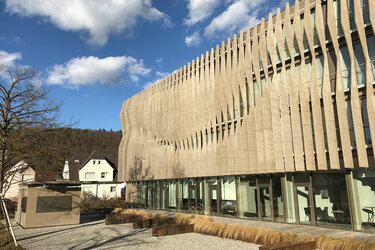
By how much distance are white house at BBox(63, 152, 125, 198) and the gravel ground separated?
33653 mm

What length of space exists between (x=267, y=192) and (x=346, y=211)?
4.39 meters

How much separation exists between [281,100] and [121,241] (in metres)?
10.3

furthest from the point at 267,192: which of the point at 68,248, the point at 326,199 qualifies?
the point at 68,248

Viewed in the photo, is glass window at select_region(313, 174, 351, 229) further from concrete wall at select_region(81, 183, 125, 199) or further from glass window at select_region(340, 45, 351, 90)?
concrete wall at select_region(81, 183, 125, 199)

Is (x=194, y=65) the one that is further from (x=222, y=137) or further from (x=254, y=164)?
(x=254, y=164)

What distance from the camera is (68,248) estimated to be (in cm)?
1076

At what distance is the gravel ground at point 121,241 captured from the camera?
1052 cm

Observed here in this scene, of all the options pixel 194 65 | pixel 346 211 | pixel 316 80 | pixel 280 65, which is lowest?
pixel 346 211

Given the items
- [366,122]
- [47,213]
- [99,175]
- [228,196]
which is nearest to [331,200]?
[366,122]

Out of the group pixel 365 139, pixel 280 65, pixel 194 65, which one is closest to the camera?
pixel 365 139

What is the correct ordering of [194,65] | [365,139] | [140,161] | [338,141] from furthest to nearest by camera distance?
[140,161] → [194,65] → [338,141] → [365,139]

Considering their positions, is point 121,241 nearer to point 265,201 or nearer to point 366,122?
point 265,201

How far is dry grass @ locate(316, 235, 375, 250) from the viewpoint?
8.03 m

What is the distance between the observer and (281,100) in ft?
50.0
